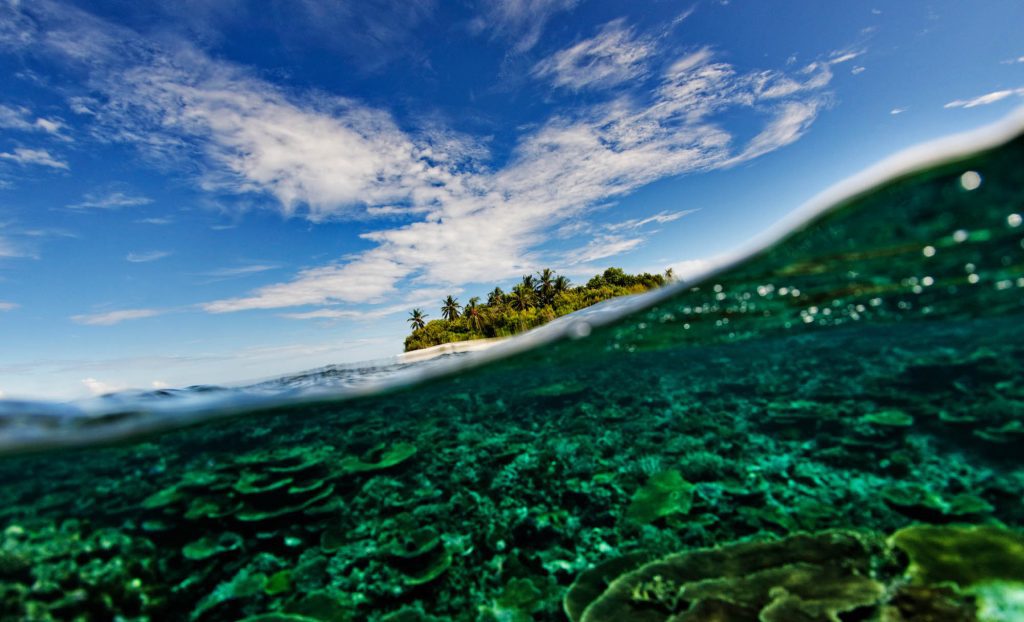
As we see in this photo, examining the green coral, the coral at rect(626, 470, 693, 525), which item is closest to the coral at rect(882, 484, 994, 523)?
the coral at rect(626, 470, 693, 525)

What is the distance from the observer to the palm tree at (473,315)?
58.1 m

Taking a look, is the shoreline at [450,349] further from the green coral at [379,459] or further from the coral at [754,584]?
the coral at [754,584]

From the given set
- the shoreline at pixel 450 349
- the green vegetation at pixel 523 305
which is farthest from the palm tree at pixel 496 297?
the shoreline at pixel 450 349

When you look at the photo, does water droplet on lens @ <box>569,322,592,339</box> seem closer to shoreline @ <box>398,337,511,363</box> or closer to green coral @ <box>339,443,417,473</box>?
shoreline @ <box>398,337,511,363</box>

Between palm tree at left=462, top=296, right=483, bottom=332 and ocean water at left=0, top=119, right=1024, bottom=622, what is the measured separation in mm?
43793

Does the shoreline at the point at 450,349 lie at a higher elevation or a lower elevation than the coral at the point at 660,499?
higher

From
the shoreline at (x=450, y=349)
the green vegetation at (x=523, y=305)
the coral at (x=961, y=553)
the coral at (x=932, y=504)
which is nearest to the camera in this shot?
the coral at (x=961, y=553)

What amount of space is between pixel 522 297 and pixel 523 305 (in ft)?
4.43

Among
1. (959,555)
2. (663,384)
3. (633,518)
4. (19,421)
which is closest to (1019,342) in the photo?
(663,384)

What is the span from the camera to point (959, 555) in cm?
446

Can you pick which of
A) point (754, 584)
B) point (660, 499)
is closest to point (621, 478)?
point (660, 499)

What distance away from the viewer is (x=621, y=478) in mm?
7641

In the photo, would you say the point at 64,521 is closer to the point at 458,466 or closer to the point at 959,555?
the point at 458,466

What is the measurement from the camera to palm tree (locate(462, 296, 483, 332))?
191 feet
